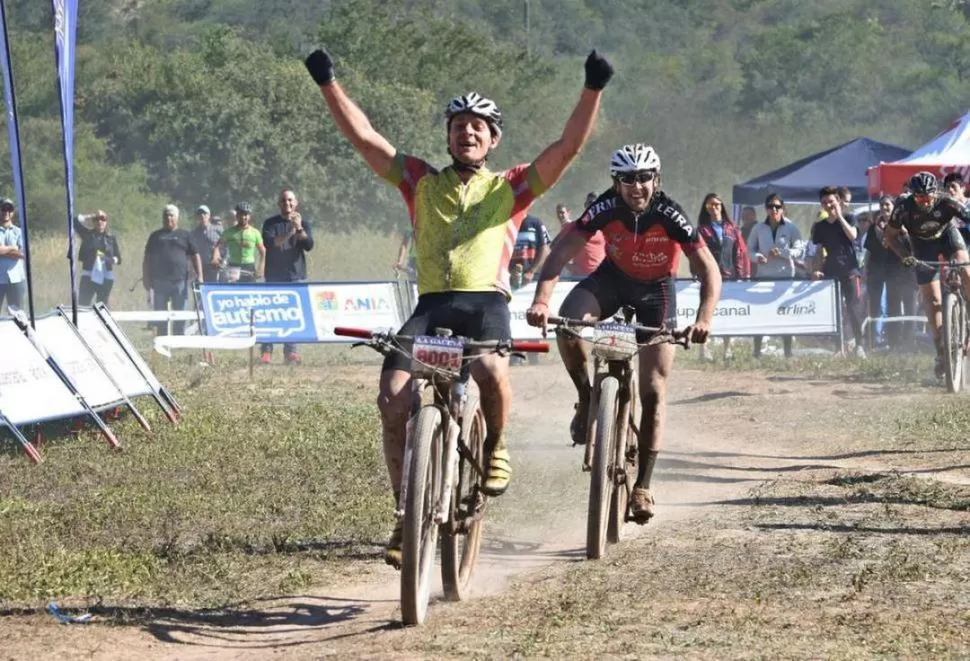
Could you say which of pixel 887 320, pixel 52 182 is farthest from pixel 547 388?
pixel 52 182

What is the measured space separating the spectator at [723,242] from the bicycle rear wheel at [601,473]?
493 inches

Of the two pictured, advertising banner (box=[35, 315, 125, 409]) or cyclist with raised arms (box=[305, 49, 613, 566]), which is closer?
cyclist with raised arms (box=[305, 49, 613, 566])

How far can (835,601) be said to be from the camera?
23.6 feet

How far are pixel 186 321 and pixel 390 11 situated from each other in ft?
159

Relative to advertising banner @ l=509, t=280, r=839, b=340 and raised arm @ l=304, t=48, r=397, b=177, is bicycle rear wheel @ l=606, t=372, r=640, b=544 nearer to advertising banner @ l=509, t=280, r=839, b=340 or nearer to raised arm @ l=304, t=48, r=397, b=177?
raised arm @ l=304, t=48, r=397, b=177

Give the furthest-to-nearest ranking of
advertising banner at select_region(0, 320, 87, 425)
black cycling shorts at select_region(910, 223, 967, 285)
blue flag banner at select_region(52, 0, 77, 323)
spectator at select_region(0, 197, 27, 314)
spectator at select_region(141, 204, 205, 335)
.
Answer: spectator at select_region(141, 204, 205, 335)
spectator at select_region(0, 197, 27, 314)
black cycling shorts at select_region(910, 223, 967, 285)
blue flag banner at select_region(52, 0, 77, 323)
advertising banner at select_region(0, 320, 87, 425)

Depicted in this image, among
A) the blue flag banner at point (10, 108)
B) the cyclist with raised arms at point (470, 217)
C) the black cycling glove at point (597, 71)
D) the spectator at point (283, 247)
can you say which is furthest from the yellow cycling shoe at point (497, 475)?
the spectator at point (283, 247)

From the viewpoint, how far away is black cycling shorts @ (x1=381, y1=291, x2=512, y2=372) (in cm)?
745

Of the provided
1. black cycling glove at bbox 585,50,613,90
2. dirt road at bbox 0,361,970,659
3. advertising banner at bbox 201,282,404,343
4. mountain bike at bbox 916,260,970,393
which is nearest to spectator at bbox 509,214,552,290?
advertising banner at bbox 201,282,404,343

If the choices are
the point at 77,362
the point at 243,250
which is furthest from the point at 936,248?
the point at 243,250

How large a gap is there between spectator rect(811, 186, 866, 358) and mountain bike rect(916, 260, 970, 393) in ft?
15.4

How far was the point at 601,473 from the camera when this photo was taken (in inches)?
331

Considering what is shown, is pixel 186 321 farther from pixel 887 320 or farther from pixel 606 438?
pixel 606 438

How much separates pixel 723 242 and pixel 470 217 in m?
14.4
